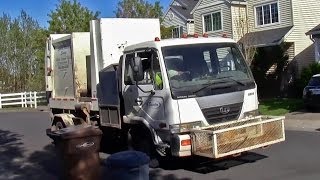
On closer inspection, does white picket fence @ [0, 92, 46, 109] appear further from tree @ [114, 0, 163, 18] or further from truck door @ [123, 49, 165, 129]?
truck door @ [123, 49, 165, 129]

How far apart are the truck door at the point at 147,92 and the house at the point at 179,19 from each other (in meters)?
30.1

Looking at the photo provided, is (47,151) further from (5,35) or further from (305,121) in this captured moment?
(5,35)

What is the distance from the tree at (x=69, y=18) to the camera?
38.1m

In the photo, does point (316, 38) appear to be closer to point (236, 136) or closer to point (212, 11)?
point (212, 11)

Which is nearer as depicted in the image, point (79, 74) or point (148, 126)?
point (148, 126)

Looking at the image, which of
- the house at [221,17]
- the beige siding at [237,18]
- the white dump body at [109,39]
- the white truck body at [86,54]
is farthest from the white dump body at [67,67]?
the beige siding at [237,18]

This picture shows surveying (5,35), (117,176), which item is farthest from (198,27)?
(117,176)

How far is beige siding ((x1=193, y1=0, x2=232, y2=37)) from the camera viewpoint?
34.6 metres

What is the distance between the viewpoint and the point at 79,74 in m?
12.2

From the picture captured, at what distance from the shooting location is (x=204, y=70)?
29.8 feet

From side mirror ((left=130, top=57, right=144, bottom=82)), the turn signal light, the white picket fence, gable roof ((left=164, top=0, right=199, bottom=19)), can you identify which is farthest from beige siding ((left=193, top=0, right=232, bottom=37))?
the turn signal light

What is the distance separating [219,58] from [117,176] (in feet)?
13.0

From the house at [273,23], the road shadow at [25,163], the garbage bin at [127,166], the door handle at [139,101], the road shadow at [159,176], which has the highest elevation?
the house at [273,23]

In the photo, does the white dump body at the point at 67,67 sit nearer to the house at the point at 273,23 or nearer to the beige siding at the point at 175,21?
the house at the point at 273,23
